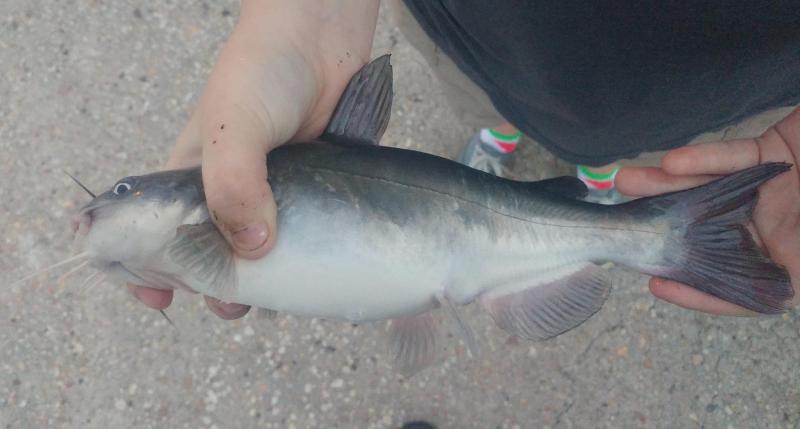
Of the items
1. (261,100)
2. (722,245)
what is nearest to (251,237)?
(261,100)

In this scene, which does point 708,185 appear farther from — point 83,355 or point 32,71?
point 32,71

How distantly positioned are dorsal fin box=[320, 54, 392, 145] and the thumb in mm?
283

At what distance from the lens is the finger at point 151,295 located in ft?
5.71

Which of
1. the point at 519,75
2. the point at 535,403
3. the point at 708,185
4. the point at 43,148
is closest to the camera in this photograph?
the point at 708,185

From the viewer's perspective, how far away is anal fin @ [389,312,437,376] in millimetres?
1754

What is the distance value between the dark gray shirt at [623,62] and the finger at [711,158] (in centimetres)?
6

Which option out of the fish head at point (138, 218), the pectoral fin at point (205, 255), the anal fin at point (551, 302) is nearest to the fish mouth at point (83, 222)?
the fish head at point (138, 218)

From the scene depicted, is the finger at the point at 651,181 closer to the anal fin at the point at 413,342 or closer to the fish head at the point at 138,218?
the anal fin at the point at 413,342

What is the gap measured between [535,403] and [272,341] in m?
1.09

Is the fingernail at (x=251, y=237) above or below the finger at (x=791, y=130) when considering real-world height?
Answer: above

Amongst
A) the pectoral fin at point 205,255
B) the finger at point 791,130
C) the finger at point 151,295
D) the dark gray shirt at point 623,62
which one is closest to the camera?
the dark gray shirt at point 623,62

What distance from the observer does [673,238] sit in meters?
1.66

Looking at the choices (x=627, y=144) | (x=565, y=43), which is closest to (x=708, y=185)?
(x=627, y=144)

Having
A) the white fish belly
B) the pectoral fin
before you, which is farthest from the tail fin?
the pectoral fin
